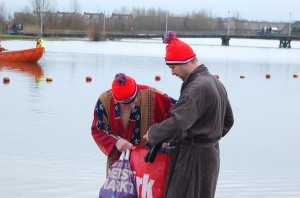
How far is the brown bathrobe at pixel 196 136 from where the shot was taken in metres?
4.39

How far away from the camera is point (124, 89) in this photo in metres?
4.90

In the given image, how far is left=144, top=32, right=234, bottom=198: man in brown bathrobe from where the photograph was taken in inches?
173

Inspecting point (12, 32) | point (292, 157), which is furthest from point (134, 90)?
point (12, 32)

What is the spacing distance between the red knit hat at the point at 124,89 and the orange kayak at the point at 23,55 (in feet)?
90.4

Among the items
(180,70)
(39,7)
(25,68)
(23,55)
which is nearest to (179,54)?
(180,70)

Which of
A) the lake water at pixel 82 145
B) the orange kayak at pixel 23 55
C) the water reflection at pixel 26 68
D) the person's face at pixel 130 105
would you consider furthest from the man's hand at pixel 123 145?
the orange kayak at pixel 23 55

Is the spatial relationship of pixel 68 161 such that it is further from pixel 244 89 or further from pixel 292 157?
pixel 244 89

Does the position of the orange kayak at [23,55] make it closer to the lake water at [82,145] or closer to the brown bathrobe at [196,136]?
the lake water at [82,145]

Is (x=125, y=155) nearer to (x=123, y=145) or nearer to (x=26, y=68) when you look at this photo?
(x=123, y=145)

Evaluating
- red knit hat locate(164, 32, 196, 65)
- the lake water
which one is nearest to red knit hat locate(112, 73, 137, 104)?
red knit hat locate(164, 32, 196, 65)

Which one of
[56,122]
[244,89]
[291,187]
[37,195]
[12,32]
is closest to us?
[37,195]

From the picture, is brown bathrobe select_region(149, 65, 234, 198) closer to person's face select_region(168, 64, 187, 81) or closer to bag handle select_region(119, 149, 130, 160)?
person's face select_region(168, 64, 187, 81)

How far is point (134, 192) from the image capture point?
16.0ft

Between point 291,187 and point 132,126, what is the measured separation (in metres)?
3.81
